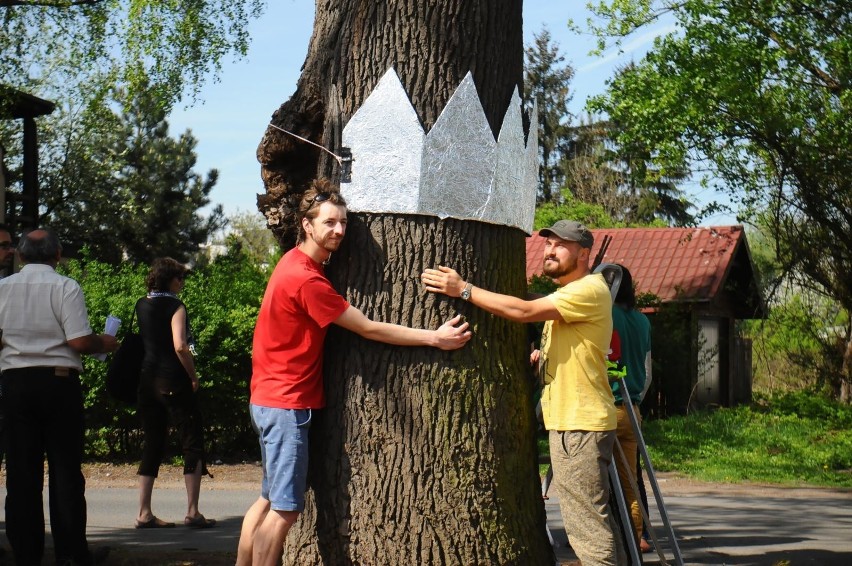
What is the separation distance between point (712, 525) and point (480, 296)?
4.82 m

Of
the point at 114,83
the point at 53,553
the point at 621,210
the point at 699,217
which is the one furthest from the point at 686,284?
the point at 621,210

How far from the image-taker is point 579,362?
17.3 ft

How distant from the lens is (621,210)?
197 feet

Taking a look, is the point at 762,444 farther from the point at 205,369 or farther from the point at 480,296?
the point at 480,296

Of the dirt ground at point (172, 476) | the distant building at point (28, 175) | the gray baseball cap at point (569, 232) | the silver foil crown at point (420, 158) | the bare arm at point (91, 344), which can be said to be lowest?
the dirt ground at point (172, 476)

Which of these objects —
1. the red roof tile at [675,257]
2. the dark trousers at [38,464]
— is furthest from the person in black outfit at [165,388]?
the red roof tile at [675,257]

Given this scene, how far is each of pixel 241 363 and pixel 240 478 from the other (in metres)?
1.86

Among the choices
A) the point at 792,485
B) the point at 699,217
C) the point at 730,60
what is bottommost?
the point at 792,485

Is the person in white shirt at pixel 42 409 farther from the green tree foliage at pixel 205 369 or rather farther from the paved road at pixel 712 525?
the green tree foliage at pixel 205 369

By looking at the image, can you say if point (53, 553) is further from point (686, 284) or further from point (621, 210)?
point (621, 210)

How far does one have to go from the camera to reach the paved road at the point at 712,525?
724cm

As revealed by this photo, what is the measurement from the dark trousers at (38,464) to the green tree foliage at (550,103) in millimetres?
55211

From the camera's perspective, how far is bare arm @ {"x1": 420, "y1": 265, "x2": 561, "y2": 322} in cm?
504

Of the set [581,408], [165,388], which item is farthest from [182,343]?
[581,408]
